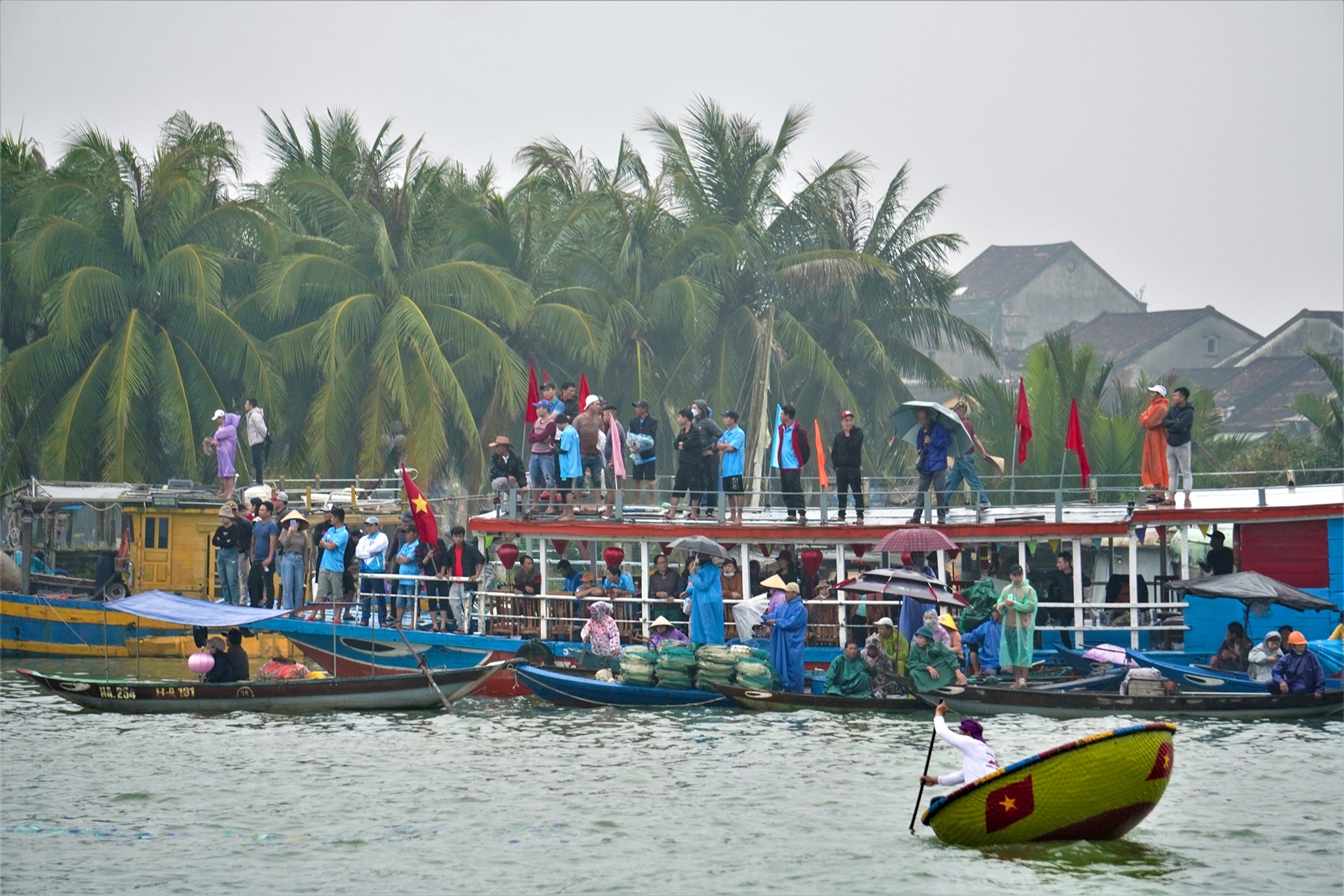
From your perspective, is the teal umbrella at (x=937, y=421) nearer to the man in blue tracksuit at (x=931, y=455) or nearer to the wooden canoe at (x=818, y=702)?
the man in blue tracksuit at (x=931, y=455)

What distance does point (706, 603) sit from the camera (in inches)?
943

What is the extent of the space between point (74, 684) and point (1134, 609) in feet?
47.2

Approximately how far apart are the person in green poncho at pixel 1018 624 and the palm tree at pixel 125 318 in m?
20.6

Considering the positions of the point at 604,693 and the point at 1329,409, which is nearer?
the point at 604,693

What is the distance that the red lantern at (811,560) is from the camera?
25375mm

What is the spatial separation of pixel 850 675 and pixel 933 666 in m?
1.08

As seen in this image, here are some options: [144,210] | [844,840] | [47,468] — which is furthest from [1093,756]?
[144,210]

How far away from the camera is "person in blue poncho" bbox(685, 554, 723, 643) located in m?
23.9

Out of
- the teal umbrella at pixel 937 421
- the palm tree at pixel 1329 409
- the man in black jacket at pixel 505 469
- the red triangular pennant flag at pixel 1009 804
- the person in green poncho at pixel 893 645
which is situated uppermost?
the palm tree at pixel 1329 409

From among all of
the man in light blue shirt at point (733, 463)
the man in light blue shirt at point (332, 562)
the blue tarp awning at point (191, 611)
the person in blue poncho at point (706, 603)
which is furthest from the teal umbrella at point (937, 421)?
the blue tarp awning at point (191, 611)

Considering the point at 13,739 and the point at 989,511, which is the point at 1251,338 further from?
the point at 13,739

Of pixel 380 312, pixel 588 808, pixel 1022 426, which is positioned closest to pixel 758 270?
pixel 380 312

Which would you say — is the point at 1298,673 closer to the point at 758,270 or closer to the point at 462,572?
the point at 462,572

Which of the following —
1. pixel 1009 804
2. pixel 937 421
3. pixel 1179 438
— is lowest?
pixel 1009 804
